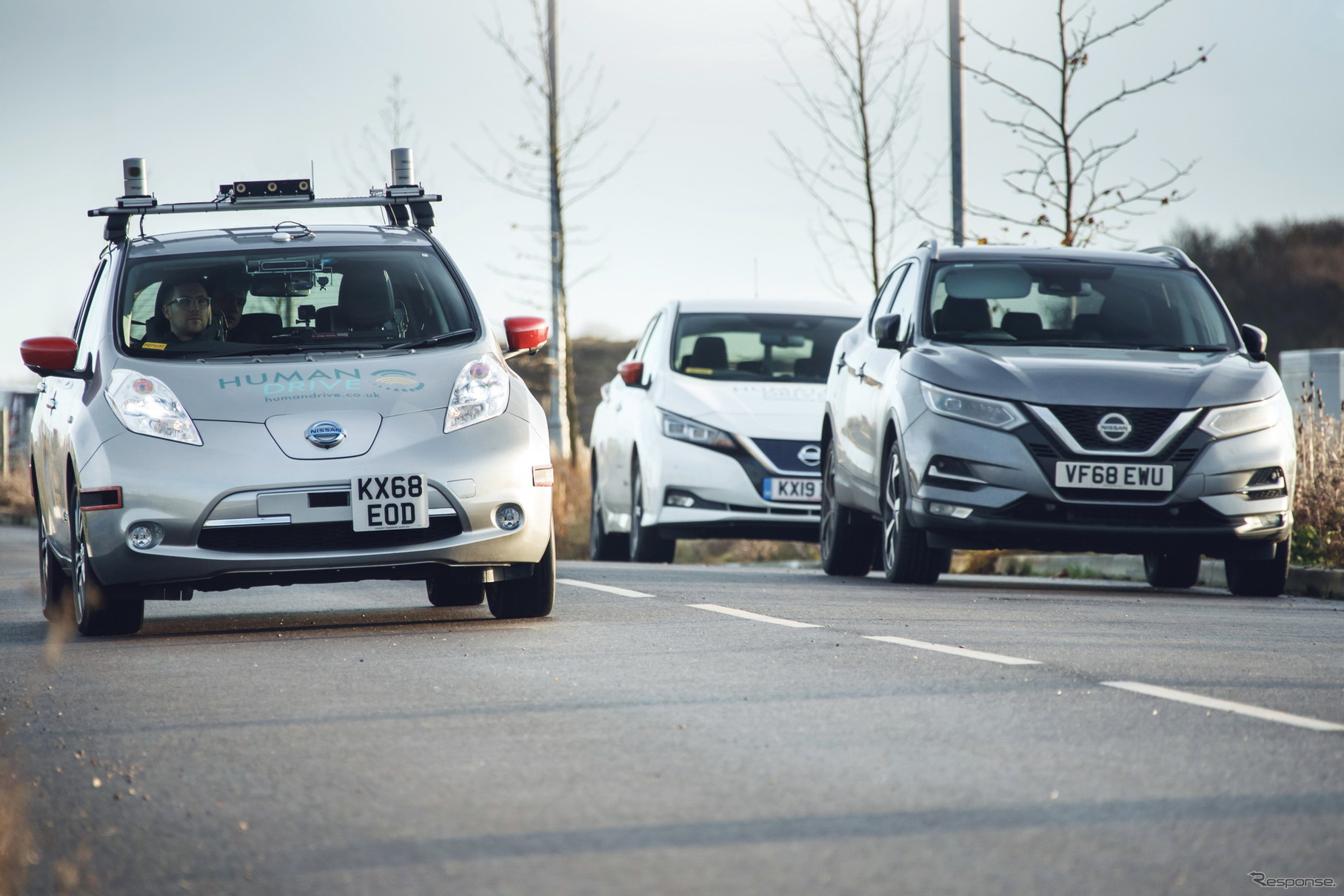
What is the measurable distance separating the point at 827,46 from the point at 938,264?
1113 centimetres

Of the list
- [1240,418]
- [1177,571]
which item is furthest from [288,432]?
[1177,571]

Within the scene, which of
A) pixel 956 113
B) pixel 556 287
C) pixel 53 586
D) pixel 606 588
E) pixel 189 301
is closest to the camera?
pixel 189 301

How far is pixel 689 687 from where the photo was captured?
6.54 metres

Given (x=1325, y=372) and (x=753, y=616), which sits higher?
(x=1325, y=372)

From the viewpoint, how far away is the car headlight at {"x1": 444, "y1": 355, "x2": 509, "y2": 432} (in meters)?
8.54

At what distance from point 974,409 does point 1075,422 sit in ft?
1.77

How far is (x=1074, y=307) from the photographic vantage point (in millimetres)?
11820

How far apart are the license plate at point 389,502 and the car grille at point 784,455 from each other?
21.1ft

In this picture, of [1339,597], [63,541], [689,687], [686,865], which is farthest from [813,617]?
[686,865]

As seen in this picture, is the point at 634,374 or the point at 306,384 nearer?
the point at 306,384

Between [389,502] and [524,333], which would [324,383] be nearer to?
[389,502]

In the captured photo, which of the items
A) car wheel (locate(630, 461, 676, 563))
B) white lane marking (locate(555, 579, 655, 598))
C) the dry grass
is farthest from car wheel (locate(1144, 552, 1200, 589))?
white lane marking (locate(555, 579, 655, 598))

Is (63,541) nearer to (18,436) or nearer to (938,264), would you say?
(938,264)

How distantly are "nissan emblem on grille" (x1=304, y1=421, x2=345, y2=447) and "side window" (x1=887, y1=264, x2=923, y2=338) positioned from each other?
14.4 feet
